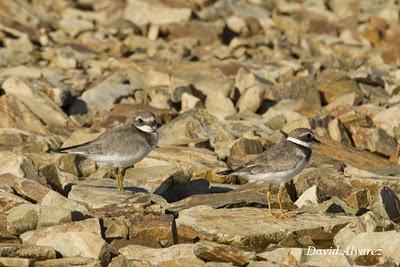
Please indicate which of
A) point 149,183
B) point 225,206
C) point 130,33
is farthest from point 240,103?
point 130,33

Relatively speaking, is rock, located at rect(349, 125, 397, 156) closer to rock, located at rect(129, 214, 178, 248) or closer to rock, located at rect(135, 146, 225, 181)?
rock, located at rect(135, 146, 225, 181)

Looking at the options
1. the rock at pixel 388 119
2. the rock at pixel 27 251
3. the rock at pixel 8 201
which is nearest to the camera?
the rock at pixel 27 251

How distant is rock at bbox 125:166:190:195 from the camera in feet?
46.8

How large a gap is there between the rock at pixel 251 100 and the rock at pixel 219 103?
0.23 meters

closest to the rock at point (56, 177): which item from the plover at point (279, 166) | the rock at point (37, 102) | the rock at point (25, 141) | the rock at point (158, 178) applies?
the rock at point (158, 178)

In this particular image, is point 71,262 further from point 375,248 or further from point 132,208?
point 375,248

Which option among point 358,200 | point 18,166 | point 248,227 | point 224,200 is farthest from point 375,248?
point 18,166

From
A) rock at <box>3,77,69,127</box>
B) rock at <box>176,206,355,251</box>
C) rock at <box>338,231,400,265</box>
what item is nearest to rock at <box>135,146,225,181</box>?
rock at <box>176,206,355,251</box>

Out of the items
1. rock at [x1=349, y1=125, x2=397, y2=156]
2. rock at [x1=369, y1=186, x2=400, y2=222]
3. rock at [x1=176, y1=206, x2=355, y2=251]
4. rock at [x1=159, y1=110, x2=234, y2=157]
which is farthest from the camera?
rock at [x1=349, y1=125, x2=397, y2=156]

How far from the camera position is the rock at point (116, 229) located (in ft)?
37.4

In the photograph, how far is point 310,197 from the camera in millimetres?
13594

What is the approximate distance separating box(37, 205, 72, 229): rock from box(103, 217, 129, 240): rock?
1.65 ft

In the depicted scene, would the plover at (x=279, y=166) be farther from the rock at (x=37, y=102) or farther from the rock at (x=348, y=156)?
the rock at (x=37, y=102)

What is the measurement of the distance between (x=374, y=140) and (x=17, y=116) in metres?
7.13
